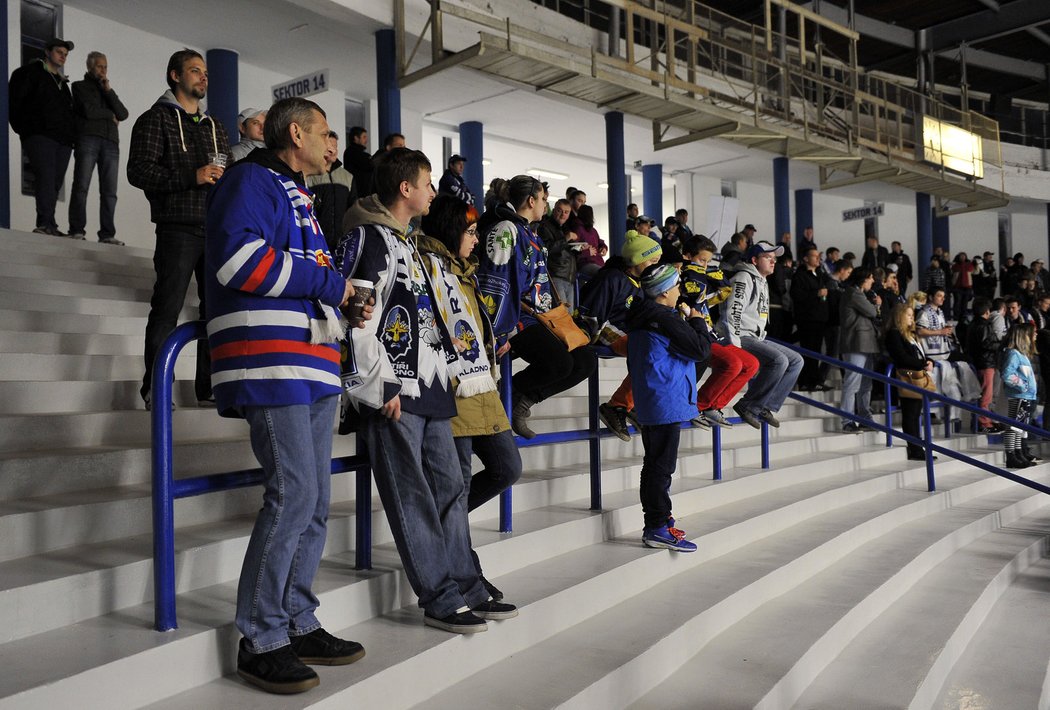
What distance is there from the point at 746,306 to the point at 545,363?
2254 millimetres

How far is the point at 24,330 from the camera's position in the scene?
493cm

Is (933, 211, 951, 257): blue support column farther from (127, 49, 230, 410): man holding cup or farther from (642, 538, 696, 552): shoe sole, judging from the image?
(127, 49, 230, 410): man holding cup

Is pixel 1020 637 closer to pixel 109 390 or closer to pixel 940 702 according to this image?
pixel 940 702

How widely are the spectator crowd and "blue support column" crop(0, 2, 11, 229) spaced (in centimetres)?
173

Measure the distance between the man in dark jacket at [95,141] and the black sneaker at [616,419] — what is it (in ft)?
17.0

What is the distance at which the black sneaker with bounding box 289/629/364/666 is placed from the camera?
2.70 meters

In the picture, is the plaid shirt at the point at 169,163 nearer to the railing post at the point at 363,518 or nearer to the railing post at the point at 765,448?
the railing post at the point at 363,518

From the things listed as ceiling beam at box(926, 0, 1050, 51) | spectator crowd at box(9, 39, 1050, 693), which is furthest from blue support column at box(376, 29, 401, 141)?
ceiling beam at box(926, 0, 1050, 51)

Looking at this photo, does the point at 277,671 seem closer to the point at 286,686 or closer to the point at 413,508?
the point at 286,686

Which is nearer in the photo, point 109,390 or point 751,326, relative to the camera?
point 109,390

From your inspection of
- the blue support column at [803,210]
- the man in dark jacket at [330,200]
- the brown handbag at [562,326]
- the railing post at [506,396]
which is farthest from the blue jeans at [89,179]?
the blue support column at [803,210]

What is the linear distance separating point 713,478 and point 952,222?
21.5m

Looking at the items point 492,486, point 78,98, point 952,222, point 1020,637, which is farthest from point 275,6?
point 952,222

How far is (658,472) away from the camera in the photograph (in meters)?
4.52
